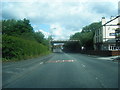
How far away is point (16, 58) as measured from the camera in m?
28.2

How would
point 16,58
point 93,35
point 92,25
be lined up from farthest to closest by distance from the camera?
1. point 92,25
2. point 93,35
3. point 16,58

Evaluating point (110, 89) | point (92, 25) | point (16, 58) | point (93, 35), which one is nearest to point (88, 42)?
point (93, 35)

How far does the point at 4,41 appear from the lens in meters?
25.7

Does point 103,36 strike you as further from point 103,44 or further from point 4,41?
point 4,41

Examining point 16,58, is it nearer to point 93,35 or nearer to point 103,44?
point 103,44

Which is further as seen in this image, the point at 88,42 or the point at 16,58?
the point at 88,42

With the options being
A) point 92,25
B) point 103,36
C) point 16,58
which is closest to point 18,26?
point 103,36

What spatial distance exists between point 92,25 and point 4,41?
96.3 meters

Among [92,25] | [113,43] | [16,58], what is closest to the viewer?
[16,58]

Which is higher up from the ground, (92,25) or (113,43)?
(92,25)

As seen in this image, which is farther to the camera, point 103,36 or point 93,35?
point 93,35

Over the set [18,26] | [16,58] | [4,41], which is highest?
[18,26]

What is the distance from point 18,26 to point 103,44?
3054 centimetres

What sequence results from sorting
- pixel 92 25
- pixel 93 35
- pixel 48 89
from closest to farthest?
pixel 48 89
pixel 93 35
pixel 92 25
